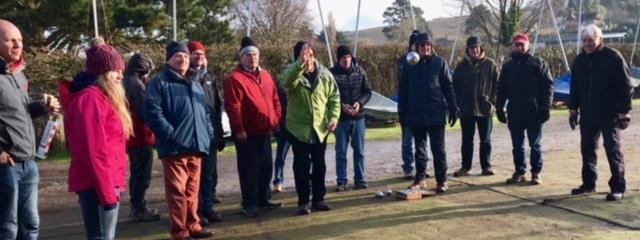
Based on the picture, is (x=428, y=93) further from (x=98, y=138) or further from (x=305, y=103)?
(x=98, y=138)

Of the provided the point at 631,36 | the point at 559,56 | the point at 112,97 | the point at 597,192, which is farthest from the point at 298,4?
the point at 112,97

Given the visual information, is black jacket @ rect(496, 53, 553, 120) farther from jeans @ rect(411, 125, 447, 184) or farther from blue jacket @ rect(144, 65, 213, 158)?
blue jacket @ rect(144, 65, 213, 158)

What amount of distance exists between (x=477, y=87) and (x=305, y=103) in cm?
310

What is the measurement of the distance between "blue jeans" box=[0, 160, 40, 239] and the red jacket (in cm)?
228

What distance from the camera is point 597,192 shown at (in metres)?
7.74

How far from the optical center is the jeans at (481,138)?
934cm

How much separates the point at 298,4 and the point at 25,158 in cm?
3631

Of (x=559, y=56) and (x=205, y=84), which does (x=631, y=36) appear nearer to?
(x=559, y=56)

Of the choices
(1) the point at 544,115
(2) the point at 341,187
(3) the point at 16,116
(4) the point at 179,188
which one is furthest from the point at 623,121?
(3) the point at 16,116

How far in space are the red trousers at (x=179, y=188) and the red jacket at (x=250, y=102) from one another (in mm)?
865

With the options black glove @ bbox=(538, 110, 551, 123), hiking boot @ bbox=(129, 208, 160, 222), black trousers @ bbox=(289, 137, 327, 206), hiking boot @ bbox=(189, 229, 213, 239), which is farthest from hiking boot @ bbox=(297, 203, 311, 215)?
black glove @ bbox=(538, 110, 551, 123)

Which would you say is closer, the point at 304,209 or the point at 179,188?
the point at 179,188

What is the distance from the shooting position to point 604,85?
7441mm

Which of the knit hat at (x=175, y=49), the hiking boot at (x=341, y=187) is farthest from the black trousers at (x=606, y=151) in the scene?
the knit hat at (x=175, y=49)
